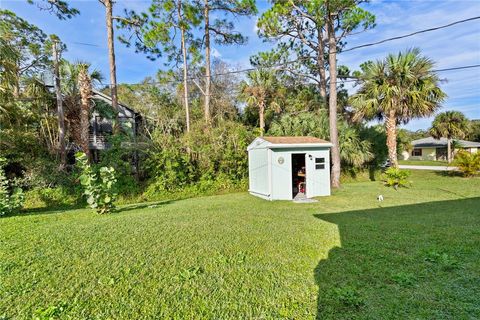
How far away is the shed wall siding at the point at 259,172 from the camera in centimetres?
896

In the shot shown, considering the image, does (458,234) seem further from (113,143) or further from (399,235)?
(113,143)

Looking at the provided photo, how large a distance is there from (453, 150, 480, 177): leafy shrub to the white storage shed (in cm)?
906

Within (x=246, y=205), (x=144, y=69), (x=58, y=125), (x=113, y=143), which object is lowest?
(x=246, y=205)

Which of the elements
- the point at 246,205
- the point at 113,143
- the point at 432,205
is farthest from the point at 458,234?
the point at 113,143

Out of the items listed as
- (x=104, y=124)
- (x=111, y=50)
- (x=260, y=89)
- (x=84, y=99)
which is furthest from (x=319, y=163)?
(x=104, y=124)

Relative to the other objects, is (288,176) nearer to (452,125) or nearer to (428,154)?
(452,125)

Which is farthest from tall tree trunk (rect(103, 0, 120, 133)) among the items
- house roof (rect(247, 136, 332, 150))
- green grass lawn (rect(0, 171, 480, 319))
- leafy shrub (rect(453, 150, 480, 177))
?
leafy shrub (rect(453, 150, 480, 177))

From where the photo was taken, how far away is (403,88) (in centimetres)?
1056

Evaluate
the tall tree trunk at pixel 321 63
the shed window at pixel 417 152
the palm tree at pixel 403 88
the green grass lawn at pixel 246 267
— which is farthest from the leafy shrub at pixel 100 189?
the shed window at pixel 417 152

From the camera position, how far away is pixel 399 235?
14.4 ft

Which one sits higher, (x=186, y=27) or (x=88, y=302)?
(x=186, y=27)

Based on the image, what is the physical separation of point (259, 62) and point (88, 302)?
1504cm

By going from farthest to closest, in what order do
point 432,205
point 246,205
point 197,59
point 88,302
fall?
point 197,59
point 246,205
point 432,205
point 88,302

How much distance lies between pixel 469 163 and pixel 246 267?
15.2 metres
